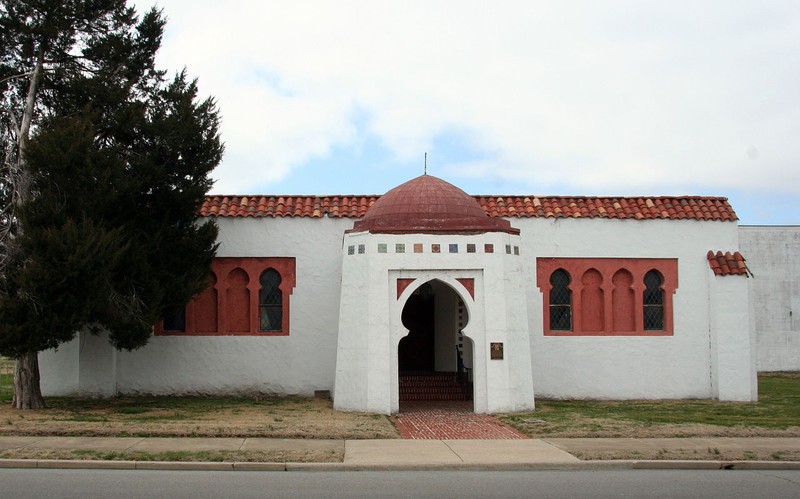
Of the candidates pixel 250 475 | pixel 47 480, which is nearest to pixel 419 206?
pixel 250 475

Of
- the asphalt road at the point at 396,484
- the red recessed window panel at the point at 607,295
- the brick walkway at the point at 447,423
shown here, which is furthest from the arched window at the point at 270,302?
the asphalt road at the point at 396,484

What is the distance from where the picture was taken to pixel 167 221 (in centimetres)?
1859

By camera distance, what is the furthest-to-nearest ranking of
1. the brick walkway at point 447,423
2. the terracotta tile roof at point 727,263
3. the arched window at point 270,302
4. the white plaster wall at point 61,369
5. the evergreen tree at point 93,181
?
the arched window at point 270,302, the terracotta tile roof at point 727,263, the white plaster wall at point 61,369, the evergreen tree at point 93,181, the brick walkway at point 447,423

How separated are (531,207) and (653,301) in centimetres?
402

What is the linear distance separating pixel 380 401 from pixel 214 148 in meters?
6.92

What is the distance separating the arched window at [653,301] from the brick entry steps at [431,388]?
5.05 meters

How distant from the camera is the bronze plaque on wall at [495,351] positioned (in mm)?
17578

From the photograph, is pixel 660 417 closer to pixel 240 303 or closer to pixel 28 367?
pixel 240 303

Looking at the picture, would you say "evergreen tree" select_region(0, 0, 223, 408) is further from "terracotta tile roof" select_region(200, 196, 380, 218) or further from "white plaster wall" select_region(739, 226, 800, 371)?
"white plaster wall" select_region(739, 226, 800, 371)

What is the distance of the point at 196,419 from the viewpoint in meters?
16.0

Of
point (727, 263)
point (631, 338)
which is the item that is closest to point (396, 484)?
point (631, 338)

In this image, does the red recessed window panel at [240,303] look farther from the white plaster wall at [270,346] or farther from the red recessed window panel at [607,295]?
the red recessed window panel at [607,295]

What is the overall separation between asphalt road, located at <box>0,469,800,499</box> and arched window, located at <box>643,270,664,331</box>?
9.90 meters

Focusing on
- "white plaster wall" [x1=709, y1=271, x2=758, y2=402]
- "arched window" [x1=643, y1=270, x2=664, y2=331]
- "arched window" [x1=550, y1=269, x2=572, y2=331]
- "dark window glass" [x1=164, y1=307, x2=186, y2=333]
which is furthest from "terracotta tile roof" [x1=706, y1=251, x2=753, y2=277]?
"dark window glass" [x1=164, y1=307, x2=186, y2=333]
